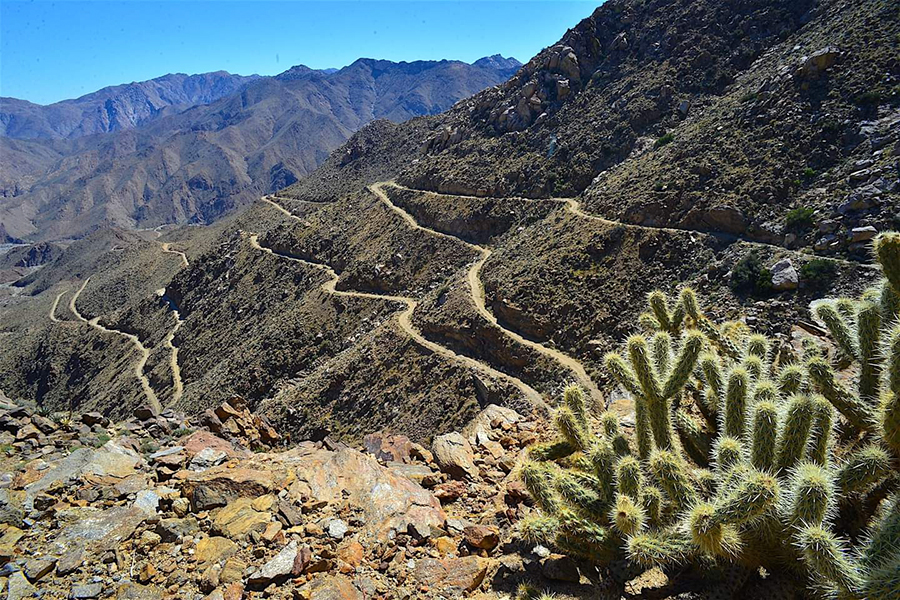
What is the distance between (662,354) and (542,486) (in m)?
3.32

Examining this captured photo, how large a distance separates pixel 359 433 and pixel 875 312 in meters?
25.8

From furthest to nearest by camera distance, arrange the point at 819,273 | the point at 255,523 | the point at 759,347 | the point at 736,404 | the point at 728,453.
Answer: the point at 819,273
the point at 759,347
the point at 255,523
the point at 736,404
the point at 728,453

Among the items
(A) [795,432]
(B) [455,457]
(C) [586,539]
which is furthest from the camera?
(B) [455,457]

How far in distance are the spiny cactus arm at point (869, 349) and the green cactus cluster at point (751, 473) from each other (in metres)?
0.02

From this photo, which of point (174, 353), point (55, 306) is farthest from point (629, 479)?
point (55, 306)

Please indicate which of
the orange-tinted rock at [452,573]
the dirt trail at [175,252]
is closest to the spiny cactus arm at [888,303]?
the orange-tinted rock at [452,573]

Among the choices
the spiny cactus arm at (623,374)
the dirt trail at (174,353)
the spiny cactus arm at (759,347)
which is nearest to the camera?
the spiny cactus arm at (623,374)

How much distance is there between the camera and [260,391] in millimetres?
39156

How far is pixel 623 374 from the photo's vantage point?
27.4 feet

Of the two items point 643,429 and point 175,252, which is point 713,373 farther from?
point 175,252

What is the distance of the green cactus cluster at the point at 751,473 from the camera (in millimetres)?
4609

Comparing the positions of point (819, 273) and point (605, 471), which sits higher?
point (605, 471)

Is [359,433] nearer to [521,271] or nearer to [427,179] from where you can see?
[521,271]

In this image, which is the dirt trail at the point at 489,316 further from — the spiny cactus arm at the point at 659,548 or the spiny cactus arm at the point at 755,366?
the spiny cactus arm at the point at 659,548
